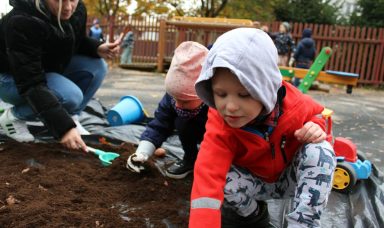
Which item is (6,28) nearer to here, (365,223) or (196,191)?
(196,191)

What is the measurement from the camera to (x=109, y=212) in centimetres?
151

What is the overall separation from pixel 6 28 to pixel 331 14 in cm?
1222

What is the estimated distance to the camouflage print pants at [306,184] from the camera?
4.21 feet

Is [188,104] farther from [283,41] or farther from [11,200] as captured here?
[283,41]

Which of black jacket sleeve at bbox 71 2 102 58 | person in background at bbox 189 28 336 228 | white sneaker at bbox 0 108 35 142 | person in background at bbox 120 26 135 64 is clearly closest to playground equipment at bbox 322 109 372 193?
person in background at bbox 189 28 336 228

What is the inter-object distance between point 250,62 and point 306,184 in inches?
17.7

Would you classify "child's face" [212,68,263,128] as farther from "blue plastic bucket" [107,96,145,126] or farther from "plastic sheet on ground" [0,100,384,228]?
"blue plastic bucket" [107,96,145,126]

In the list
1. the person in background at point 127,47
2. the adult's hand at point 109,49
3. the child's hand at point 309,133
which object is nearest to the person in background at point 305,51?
the person in background at point 127,47

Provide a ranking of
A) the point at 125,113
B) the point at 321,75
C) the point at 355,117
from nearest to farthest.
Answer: the point at 125,113
the point at 355,117
the point at 321,75

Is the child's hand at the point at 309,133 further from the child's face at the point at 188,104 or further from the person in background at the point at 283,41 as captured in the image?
the person in background at the point at 283,41

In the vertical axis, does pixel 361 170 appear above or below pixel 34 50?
below

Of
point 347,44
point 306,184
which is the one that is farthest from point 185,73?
point 347,44

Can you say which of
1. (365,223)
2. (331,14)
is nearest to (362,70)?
(331,14)

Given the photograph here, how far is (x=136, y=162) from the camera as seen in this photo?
1.84 m
